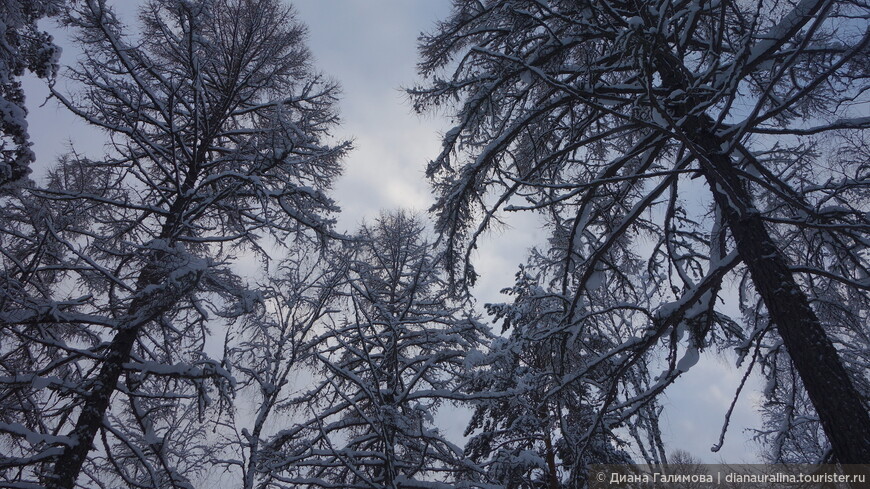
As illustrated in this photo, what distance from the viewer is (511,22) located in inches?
203

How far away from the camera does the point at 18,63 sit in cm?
424

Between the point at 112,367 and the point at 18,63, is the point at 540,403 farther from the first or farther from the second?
the point at 18,63

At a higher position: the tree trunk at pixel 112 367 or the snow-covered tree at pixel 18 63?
the snow-covered tree at pixel 18 63

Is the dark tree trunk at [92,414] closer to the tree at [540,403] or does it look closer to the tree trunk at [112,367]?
the tree trunk at [112,367]

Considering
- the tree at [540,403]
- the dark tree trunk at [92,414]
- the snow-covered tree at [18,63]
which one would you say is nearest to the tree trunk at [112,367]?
the dark tree trunk at [92,414]

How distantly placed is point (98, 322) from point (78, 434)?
105 centimetres

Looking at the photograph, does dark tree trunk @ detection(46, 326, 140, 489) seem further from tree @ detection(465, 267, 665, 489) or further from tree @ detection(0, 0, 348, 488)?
tree @ detection(465, 267, 665, 489)

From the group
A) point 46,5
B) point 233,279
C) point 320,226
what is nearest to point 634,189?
point 320,226

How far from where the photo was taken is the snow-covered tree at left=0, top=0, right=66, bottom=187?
143 inches

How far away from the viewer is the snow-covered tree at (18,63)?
11.9 ft

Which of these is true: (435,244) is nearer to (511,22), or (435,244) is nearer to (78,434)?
(511,22)

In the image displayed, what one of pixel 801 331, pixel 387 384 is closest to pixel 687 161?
pixel 801 331

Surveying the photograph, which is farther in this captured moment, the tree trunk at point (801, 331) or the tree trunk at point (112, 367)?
the tree trunk at point (112, 367)

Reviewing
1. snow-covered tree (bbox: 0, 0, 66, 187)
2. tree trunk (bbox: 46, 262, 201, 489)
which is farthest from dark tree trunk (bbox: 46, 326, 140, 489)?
snow-covered tree (bbox: 0, 0, 66, 187)
